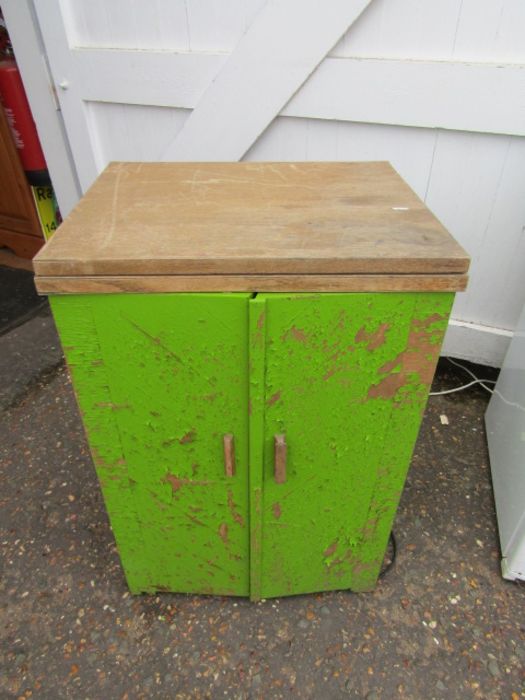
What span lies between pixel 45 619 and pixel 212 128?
1786mm

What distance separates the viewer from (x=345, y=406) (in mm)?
923

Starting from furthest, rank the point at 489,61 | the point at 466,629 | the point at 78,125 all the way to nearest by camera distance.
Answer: the point at 78,125 < the point at 489,61 < the point at 466,629

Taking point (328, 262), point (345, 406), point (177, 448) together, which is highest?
point (328, 262)

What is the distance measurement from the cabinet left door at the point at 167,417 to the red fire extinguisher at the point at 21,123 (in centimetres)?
204

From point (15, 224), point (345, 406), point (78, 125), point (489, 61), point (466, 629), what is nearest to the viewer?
point (345, 406)

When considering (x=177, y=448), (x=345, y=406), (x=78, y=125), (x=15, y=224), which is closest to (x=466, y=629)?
(x=345, y=406)

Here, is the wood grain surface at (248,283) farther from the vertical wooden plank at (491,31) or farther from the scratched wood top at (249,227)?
the vertical wooden plank at (491,31)

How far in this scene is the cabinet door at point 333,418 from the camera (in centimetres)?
81

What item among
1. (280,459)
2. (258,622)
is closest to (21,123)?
(280,459)

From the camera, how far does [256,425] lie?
0.92m

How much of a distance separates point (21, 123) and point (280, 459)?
2390mm

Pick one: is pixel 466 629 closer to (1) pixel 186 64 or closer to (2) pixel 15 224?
(1) pixel 186 64

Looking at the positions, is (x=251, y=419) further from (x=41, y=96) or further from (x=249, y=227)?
(x=41, y=96)

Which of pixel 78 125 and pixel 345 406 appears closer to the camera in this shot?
pixel 345 406
